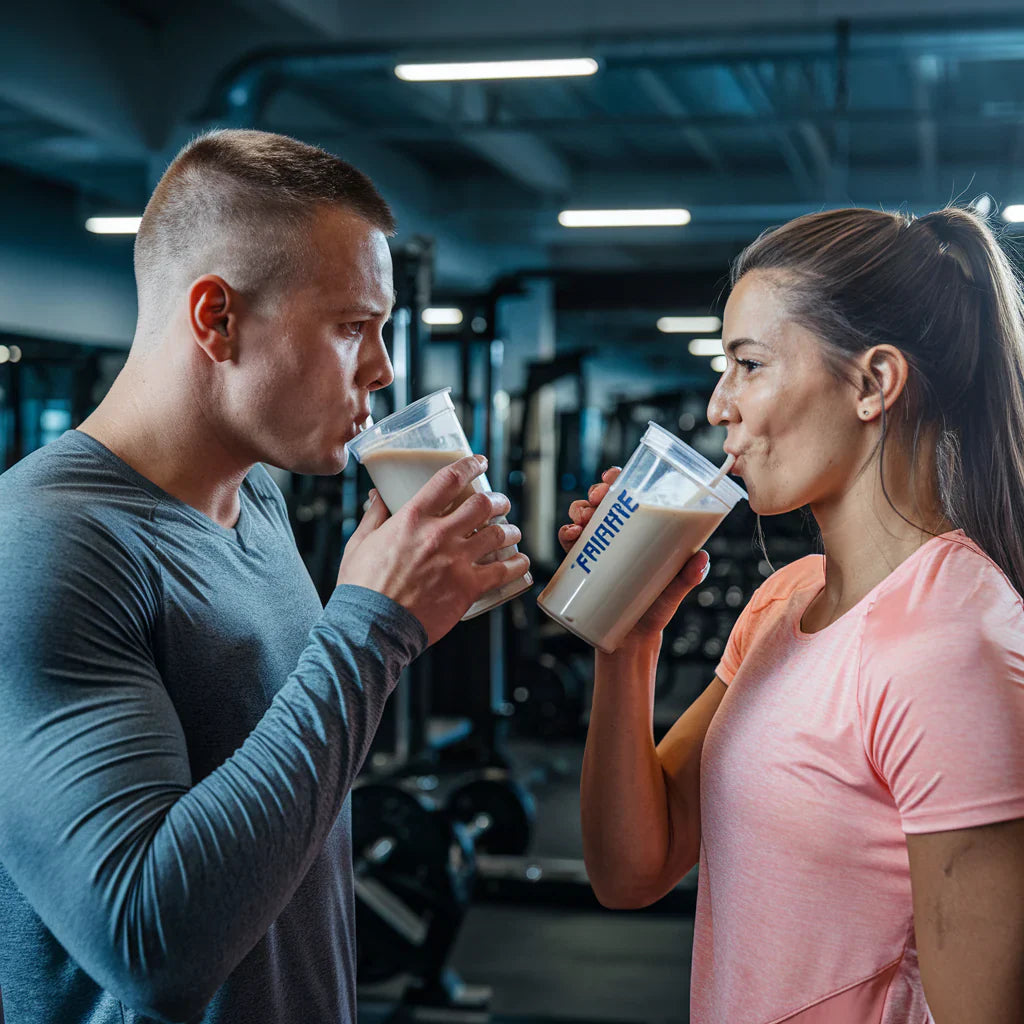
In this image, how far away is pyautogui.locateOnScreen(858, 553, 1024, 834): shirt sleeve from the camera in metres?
0.99

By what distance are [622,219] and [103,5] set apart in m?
4.81

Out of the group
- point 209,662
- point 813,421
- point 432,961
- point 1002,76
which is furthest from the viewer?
point 1002,76

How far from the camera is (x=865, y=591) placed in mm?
1234

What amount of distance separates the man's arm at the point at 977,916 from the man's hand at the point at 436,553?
1.58 ft

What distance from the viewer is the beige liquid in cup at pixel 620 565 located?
126cm

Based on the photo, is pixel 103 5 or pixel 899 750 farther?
pixel 103 5

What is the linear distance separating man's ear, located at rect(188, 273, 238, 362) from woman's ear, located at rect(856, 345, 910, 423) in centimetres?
68

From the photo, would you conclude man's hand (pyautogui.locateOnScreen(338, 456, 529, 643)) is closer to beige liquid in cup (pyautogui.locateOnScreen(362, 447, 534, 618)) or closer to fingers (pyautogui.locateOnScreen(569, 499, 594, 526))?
beige liquid in cup (pyautogui.locateOnScreen(362, 447, 534, 618))

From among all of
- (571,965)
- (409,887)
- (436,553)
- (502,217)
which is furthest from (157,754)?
(502,217)

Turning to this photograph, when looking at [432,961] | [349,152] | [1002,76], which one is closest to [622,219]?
[349,152]

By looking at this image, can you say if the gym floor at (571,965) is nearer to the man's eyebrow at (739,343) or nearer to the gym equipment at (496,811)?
the gym equipment at (496,811)

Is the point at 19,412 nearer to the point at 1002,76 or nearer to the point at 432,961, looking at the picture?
the point at 432,961

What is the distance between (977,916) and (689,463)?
21.0 inches

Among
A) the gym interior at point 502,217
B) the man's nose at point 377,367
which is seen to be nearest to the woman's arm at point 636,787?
the man's nose at point 377,367
